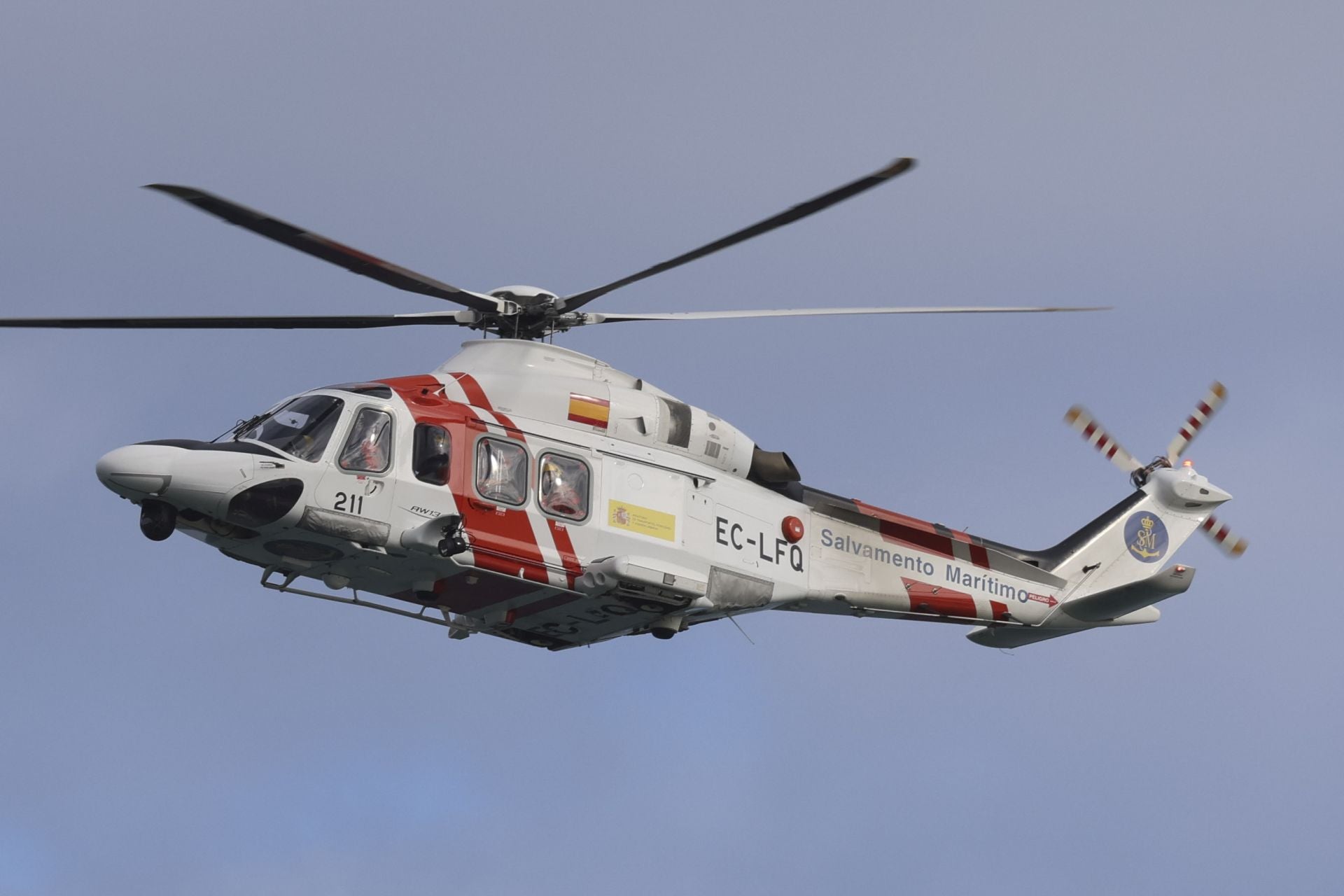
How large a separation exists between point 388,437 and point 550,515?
197cm

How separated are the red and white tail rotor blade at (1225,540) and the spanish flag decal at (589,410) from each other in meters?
9.27

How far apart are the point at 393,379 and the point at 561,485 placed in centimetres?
218

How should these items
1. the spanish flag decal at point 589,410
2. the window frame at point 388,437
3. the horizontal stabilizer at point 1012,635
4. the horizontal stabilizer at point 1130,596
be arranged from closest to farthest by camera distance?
1. the window frame at point 388,437
2. the spanish flag decal at point 589,410
3. the horizontal stabilizer at point 1130,596
4. the horizontal stabilizer at point 1012,635

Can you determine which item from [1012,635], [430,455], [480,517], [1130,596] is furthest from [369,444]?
[1130,596]

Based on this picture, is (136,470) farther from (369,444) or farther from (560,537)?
(560,537)

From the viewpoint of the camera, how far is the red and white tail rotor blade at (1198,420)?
85.1 ft

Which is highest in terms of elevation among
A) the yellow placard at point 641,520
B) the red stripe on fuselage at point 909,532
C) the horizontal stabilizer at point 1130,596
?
the red stripe on fuselage at point 909,532

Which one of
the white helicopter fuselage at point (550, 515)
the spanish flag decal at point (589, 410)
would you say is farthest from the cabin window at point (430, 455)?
the spanish flag decal at point (589, 410)

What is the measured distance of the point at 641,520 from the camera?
20.9 meters

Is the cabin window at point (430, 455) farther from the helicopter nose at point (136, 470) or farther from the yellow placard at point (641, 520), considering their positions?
the helicopter nose at point (136, 470)

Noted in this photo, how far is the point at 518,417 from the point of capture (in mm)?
20688

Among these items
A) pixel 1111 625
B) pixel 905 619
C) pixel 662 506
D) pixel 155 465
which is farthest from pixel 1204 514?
pixel 155 465

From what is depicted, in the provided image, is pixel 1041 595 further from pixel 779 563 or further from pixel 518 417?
pixel 518 417

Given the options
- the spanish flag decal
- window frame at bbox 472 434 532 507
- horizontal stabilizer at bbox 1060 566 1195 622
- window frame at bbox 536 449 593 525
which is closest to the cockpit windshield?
window frame at bbox 472 434 532 507
